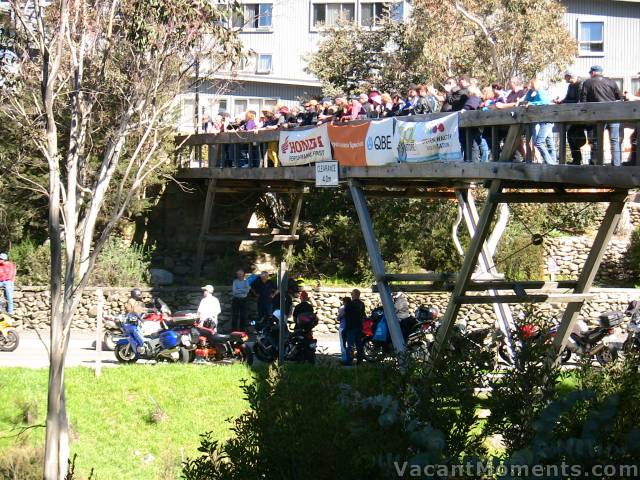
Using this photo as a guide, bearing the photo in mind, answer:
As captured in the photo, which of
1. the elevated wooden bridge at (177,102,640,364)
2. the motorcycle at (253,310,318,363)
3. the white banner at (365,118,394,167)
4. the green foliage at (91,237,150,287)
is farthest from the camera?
the green foliage at (91,237,150,287)

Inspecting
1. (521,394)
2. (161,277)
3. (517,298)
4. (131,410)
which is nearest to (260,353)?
(131,410)

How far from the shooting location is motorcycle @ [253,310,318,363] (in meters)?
20.1

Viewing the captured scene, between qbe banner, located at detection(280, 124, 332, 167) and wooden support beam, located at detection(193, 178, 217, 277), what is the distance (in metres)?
5.03

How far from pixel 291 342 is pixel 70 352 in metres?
5.20

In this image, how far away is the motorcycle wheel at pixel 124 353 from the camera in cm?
2036

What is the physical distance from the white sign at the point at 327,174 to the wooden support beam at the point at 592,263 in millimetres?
5453

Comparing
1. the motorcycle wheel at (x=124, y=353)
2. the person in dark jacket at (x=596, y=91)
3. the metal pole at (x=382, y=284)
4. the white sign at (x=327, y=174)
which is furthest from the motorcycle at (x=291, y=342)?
the person in dark jacket at (x=596, y=91)

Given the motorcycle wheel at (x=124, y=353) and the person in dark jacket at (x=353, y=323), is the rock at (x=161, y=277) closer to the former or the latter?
the motorcycle wheel at (x=124, y=353)

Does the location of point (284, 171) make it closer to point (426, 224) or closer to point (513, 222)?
point (426, 224)

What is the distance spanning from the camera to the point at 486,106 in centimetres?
1700

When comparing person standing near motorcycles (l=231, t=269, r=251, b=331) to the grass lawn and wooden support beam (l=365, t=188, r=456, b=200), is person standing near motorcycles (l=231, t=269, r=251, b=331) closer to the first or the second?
wooden support beam (l=365, t=188, r=456, b=200)

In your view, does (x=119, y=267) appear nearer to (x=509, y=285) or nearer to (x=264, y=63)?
(x=509, y=285)

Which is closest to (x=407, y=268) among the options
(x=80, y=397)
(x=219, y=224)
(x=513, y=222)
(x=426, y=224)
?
(x=426, y=224)

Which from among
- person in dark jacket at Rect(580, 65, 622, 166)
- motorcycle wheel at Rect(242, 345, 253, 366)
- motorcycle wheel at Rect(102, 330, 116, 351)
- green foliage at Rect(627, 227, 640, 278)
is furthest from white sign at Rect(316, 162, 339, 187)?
green foliage at Rect(627, 227, 640, 278)
